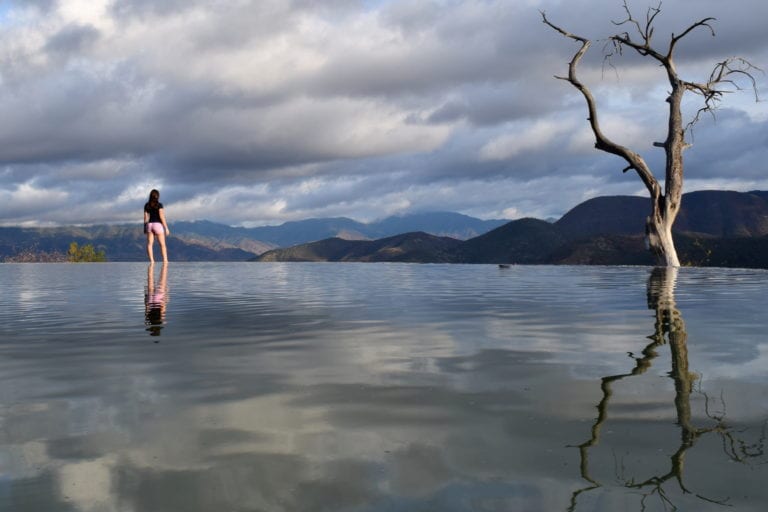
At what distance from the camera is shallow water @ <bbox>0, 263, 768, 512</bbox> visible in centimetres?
357

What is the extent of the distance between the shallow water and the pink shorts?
773 inches

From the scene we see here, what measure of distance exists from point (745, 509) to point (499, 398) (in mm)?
2475

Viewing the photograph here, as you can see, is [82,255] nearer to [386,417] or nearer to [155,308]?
[155,308]

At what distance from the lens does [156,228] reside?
29766mm

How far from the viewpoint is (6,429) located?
15.7 ft

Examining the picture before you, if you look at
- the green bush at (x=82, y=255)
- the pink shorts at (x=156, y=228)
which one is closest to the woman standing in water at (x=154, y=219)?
the pink shorts at (x=156, y=228)

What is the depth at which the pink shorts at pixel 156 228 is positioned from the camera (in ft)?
97.0

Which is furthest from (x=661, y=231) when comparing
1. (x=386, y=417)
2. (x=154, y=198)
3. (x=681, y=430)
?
(x=386, y=417)

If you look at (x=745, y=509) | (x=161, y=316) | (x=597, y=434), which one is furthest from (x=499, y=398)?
(x=161, y=316)

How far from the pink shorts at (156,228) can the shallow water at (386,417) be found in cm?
1962

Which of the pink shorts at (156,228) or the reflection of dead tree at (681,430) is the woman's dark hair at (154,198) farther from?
the reflection of dead tree at (681,430)

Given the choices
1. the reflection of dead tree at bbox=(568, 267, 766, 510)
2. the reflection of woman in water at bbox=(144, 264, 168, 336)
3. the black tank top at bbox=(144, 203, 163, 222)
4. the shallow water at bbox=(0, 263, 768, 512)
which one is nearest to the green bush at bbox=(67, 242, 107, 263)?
the black tank top at bbox=(144, 203, 163, 222)

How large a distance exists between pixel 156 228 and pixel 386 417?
2678 cm

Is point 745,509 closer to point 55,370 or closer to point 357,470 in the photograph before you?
point 357,470
